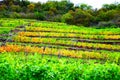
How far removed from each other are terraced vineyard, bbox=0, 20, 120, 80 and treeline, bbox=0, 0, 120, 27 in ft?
45.4

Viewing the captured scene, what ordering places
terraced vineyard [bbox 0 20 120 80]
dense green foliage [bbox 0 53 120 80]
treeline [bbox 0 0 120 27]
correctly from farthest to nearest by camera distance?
treeline [bbox 0 0 120 27] < terraced vineyard [bbox 0 20 120 80] < dense green foliage [bbox 0 53 120 80]

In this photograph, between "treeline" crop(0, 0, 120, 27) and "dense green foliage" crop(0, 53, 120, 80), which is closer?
"dense green foliage" crop(0, 53, 120, 80)

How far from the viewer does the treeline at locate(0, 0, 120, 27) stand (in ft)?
244

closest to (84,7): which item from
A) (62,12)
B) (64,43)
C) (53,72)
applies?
(62,12)

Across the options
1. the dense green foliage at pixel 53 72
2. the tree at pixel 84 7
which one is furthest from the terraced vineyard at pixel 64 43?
the tree at pixel 84 7

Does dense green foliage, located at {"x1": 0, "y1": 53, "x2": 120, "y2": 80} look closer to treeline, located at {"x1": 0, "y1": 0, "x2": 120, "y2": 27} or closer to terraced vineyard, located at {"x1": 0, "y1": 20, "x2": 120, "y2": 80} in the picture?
terraced vineyard, located at {"x1": 0, "y1": 20, "x2": 120, "y2": 80}

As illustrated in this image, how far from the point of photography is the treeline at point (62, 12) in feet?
244

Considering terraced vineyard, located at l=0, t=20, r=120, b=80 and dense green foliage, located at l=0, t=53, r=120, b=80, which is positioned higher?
dense green foliage, located at l=0, t=53, r=120, b=80

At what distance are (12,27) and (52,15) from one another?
71.7 feet

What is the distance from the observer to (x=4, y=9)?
8294cm

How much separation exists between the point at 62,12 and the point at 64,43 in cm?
3825

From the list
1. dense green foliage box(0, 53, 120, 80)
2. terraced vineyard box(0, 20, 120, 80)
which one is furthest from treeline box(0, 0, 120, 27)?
dense green foliage box(0, 53, 120, 80)

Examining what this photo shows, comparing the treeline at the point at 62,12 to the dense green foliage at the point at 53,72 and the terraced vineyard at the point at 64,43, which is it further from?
the dense green foliage at the point at 53,72

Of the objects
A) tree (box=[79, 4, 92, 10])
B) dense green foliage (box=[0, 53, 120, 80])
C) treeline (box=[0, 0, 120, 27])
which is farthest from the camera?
tree (box=[79, 4, 92, 10])
